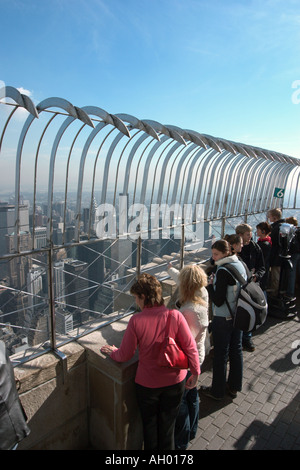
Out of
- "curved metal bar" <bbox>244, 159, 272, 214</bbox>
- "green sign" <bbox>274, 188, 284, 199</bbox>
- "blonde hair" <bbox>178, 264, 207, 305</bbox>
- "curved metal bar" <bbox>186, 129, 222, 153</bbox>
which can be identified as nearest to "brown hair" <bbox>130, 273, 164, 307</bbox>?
"blonde hair" <bbox>178, 264, 207, 305</bbox>

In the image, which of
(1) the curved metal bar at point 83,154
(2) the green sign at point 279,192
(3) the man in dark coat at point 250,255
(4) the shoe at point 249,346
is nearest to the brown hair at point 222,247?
(3) the man in dark coat at point 250,255

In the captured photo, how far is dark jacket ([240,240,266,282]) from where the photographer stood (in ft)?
13.5

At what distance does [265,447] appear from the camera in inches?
108

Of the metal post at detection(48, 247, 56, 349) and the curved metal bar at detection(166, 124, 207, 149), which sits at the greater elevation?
the curved metal bar at detection(166, 124, 207, 149)

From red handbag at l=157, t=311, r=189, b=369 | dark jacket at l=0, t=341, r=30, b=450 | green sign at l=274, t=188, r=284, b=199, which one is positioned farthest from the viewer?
green sign at l=274, t=188, r=284, b=199

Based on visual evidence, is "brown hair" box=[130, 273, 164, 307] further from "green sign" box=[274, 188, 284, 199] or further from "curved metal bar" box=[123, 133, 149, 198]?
"green sign" box=[274, 188, 284, 199]

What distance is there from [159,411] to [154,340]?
0.61 m

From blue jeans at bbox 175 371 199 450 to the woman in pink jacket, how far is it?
254 mm

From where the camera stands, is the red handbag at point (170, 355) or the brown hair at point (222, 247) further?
the brown hair at point (222, 247)

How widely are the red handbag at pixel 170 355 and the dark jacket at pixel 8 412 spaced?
0.98 m

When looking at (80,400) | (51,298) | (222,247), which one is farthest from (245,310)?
(51,298)

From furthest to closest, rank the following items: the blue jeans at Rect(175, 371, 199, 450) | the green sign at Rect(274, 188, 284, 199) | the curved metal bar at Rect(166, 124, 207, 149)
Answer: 1. the green sign at Rect(274, 188, 284, 199)
2. the curved metal bar at Rect(166, 124, 207, 149)
3. the blue jeans at Rect(175, 371, 199, 450)

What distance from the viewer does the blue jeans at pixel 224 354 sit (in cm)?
314

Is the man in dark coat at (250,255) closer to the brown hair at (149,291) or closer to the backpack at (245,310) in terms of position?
the backpack at (245,310)
